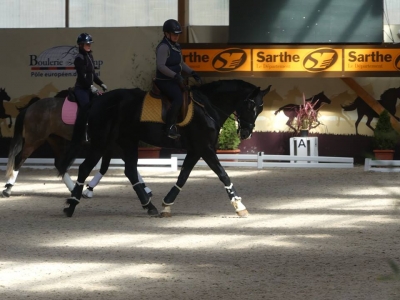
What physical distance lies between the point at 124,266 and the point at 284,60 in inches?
561

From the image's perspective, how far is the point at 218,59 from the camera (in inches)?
860

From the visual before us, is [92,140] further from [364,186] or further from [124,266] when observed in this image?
[364,186]

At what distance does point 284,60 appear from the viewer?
2175cm

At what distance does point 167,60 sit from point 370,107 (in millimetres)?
12396

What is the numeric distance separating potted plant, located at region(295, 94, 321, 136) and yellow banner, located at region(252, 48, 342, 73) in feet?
3.56

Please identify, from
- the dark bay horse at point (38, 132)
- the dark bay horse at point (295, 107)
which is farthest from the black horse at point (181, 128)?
the dark bay horse at point (295, 107)

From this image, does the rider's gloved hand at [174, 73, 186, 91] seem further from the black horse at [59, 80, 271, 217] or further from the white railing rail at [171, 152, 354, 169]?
the white railing rail at [171, 152, 354, 169]

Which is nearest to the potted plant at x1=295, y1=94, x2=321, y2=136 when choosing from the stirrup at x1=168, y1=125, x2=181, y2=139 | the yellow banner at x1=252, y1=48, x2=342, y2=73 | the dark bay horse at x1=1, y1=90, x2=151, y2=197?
the yellow banner at x1=252, y1=48, x2=342, y2=73

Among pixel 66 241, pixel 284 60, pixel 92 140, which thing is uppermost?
pixel 284 60

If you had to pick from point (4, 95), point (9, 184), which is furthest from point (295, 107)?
point (9, 184)

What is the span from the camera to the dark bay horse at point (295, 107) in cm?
2303

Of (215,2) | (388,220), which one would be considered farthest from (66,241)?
(215,2)

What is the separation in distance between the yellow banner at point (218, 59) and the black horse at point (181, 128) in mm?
10304

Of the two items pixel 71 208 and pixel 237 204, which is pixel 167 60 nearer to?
pixel 237 204
